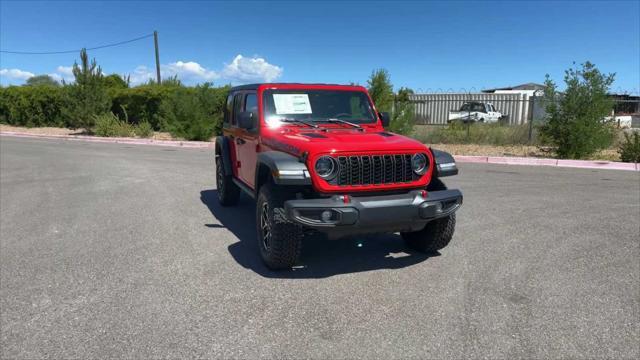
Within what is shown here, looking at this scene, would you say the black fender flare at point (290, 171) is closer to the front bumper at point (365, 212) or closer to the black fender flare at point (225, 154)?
the front bumper at point (365, 212)

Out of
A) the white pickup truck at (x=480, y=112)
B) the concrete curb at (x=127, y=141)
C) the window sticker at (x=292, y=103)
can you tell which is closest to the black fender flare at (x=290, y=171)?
the window sticker at (x=292, y=103)

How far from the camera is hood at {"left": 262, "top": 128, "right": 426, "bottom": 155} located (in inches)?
154

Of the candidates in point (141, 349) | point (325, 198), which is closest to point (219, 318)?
point (141, 349)

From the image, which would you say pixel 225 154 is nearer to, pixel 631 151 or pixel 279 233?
pixel 279 233

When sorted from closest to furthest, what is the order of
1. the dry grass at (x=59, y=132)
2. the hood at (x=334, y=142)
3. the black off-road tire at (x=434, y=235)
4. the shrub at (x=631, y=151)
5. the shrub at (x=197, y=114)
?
the hood at (x=334, y=142) → the black off-road tire at (x=434, y=235) → the shrub at (x=631, y=151) → the shrub at (x=197, y=114) → the dry grass at (x=59, y=132)

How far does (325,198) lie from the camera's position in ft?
12.5

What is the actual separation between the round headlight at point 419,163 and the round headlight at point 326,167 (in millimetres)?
736

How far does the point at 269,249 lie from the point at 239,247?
988mm

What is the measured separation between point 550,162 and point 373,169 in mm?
9846

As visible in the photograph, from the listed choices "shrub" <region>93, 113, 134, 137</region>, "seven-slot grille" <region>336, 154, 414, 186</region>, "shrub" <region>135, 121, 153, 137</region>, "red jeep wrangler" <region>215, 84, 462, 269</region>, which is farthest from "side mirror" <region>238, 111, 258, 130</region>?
"shrub" <region>93, 113, 134, 137</region>

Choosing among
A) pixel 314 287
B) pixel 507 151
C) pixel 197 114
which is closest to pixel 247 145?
pixel 314 287

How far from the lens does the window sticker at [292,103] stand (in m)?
5.18

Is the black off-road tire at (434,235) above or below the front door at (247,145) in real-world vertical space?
below

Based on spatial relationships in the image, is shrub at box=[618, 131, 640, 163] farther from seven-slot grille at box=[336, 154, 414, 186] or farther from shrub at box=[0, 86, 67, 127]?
shrub at box=[0, 86, 67, 127]
